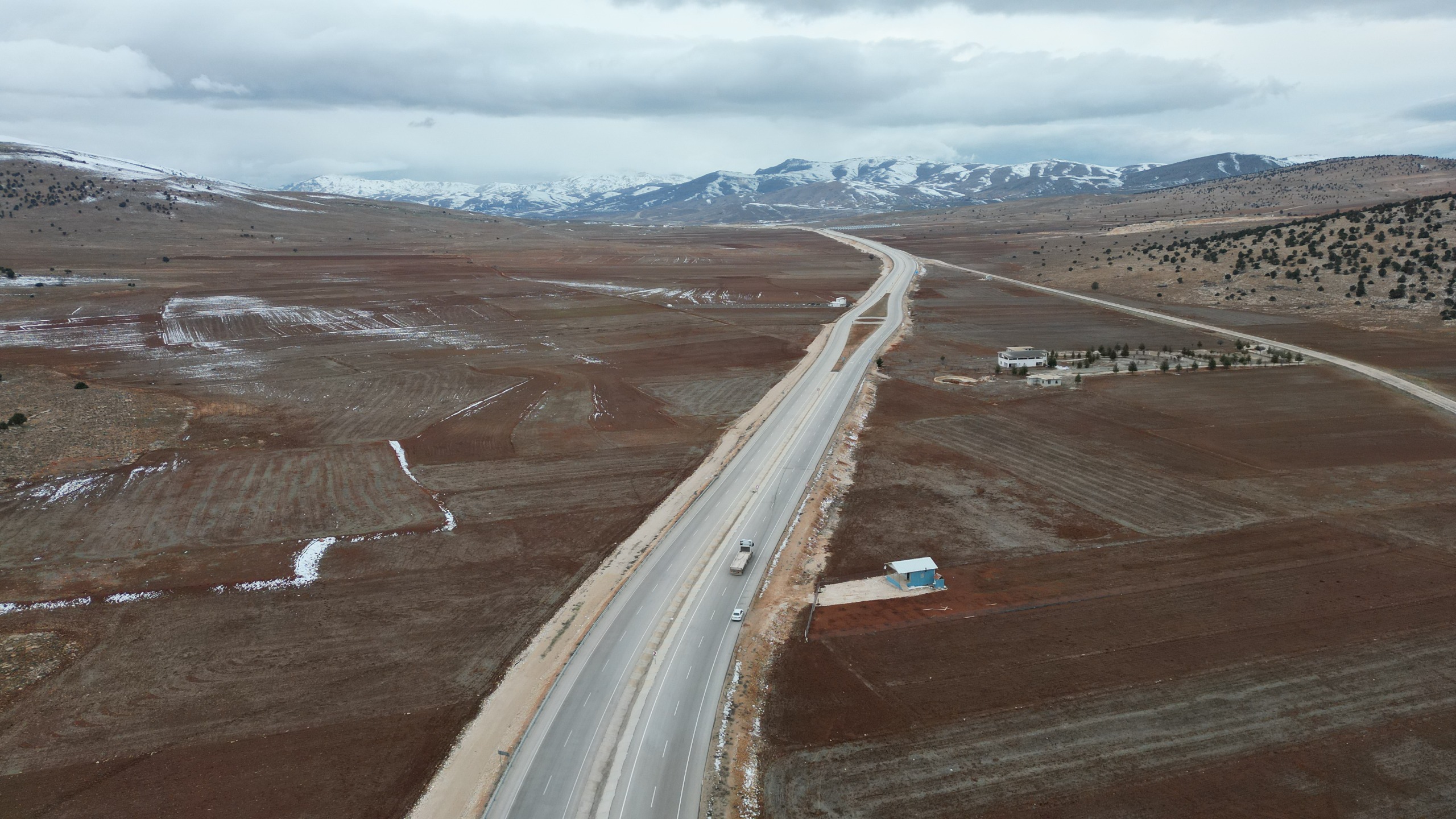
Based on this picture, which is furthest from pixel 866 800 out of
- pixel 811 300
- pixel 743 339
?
pixel 811 300

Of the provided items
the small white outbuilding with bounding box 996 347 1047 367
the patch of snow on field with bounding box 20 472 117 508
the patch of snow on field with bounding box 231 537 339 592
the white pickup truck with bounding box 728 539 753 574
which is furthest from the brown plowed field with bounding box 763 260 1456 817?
the patch of snow on field with bounding box 20 472 117 508

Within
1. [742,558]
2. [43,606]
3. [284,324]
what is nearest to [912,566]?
[742,558]

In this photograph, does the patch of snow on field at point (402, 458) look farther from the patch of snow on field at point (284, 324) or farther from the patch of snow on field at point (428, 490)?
the patch of snow on field at point (284, 324)

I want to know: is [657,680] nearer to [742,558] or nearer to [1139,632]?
[742,558]

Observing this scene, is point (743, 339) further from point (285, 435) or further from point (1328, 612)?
point (1328, 612)

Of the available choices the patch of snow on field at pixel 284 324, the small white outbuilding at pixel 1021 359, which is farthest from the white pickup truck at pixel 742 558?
the patch of snow on field at pixel 284 324
